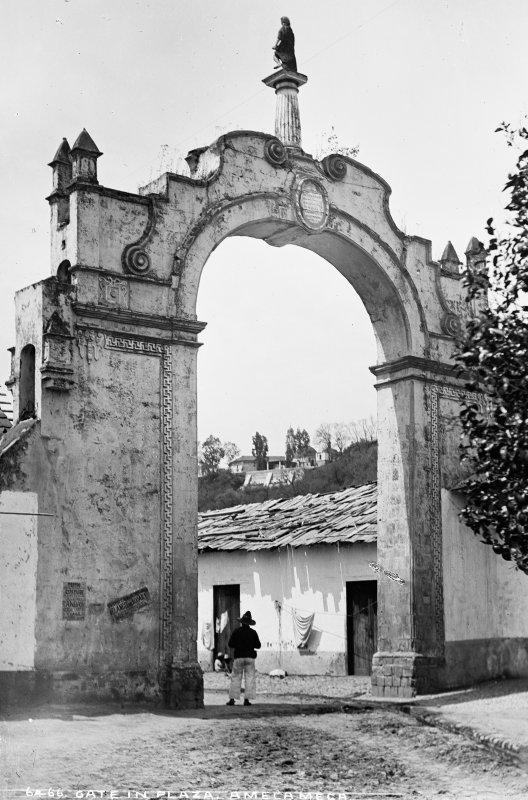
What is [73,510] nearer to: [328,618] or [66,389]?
[66,389]

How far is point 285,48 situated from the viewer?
15.7m

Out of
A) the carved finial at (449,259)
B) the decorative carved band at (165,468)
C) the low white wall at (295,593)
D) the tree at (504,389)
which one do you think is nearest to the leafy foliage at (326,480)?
the low white wall at (295,593)

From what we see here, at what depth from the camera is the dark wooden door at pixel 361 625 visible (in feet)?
64.0

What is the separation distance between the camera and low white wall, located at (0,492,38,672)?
11.5 metres

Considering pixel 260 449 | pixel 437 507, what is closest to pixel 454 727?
pixel 437 507

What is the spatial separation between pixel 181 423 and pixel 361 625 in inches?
318

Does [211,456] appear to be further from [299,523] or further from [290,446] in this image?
[299,523]

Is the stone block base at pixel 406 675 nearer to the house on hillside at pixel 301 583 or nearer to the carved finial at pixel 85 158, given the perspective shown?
the house on hillside at pixel 301 583

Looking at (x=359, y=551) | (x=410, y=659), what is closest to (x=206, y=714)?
(x=410, y=659)

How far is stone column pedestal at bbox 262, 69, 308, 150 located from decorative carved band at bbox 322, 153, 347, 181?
50 centimetres

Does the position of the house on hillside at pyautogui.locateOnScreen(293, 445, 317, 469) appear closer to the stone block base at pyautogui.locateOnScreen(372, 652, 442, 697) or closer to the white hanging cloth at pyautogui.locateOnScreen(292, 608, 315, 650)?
the white hanging cloth at pyautogui.locateOnScreen(292, 608, 315, 650)

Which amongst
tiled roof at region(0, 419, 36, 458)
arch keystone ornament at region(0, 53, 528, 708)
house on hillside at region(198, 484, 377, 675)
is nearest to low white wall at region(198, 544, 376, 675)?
house on hillside at region(198, 484, 377, 675)

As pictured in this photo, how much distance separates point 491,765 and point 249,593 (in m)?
13.1

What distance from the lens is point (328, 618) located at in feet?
66.9
